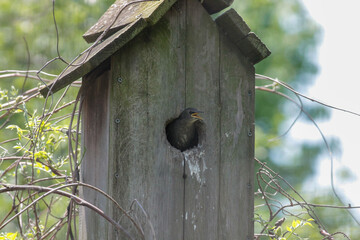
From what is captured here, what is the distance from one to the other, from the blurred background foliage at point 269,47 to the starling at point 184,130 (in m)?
5.72

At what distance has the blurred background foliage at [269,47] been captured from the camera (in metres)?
9.96

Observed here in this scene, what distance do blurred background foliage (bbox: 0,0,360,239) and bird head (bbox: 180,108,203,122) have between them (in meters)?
5.92

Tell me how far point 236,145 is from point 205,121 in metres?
0.22

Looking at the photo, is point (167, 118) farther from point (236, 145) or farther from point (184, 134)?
point (236, 145)

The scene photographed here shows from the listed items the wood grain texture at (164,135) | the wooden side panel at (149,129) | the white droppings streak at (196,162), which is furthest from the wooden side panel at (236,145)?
the wooden side panel at (149,129)

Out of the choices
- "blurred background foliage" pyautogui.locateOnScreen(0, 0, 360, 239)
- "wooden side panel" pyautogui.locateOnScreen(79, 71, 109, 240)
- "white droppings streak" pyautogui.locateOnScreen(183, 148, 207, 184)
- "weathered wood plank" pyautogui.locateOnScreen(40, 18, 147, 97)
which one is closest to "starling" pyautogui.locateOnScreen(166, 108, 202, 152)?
"white droppings streak" pyautogui.locateOnScreen(183, 148, 207, 184)

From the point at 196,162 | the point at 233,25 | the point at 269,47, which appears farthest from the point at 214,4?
the point at 269,47

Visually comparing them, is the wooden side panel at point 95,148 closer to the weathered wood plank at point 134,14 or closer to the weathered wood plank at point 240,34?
the weathered wood plank at point 134,14

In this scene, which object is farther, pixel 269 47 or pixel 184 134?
pixel 269 47

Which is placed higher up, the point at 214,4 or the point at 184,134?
the point at 214,4

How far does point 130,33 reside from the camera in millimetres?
2945

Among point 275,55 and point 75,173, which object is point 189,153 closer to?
point 75,173

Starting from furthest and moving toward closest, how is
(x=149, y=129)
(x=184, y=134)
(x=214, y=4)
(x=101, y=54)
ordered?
(x=214, y=4) → (x=184, y=134) → (x=149, y=129) → (x=101, y=54)

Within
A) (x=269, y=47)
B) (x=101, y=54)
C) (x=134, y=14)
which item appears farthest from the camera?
(x=269, y=47)
